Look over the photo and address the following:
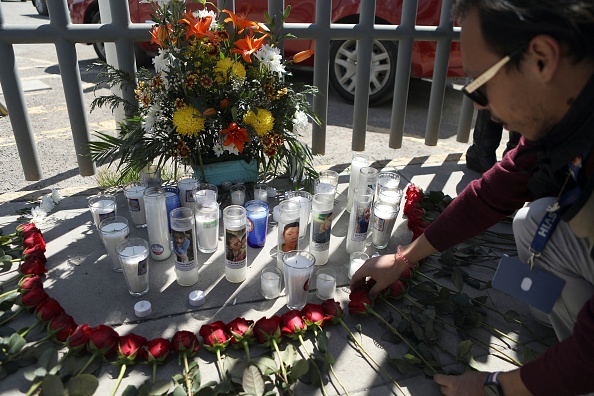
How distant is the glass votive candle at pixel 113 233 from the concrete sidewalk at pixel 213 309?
0.11 m

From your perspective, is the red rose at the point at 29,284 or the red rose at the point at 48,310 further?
the red rose at the point at 29,284

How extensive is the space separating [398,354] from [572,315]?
0.65 m

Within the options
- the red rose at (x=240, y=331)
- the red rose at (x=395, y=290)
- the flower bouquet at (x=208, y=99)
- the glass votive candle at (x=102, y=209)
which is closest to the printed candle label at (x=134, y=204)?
the glass votive candle at (x=102, y=209)

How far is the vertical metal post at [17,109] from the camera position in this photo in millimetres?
3020

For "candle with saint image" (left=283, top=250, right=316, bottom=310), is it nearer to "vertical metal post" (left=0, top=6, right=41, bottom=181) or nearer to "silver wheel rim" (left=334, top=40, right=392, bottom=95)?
"vertical metal post" (left=0, top=6, right=41, bottom=181)

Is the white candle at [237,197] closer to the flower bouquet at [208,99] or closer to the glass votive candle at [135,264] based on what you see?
the flower bouquet at [208,99]

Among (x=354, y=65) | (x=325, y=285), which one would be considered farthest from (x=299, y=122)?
(x=354, y=65)

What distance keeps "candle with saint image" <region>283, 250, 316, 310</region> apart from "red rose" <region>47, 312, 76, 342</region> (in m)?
0.88

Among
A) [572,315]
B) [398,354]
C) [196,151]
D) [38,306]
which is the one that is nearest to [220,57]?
[196,151]

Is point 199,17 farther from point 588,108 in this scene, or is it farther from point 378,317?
point 588,108

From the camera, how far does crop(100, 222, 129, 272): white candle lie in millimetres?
2240

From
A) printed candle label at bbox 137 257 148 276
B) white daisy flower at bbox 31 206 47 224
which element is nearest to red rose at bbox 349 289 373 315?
printed candle label at bbox 137 257 148 276

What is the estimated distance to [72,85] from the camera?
3.18 meters

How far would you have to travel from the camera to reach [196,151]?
297 cm
